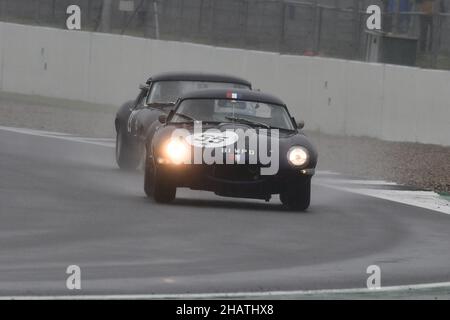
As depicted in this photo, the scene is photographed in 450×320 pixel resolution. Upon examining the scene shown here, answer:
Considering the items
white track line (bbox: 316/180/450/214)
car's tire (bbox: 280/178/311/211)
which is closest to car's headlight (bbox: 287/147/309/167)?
car's tire (bbox: 280/178/311/211)

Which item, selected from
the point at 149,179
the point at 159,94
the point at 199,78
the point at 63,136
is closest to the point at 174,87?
the point at 159,94

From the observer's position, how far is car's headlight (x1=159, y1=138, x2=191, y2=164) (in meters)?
13.9

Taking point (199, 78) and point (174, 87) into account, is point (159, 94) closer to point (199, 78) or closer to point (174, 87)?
point (174, 87)

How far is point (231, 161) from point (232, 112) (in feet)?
4.05

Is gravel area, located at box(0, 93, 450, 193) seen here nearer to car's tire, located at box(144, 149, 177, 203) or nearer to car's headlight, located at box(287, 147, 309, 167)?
car's headlight, located at box(287, 147, 309, 167)

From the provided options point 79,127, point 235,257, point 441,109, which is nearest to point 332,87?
point 441,109

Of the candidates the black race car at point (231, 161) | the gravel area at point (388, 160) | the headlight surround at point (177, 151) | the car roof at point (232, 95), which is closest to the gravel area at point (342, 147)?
the gravel area at point (388, 160)

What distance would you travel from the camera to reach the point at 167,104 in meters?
17.2

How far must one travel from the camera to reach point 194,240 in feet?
38.4

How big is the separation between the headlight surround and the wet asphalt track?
0.48m

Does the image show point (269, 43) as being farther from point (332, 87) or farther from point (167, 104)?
point (167, 104)
